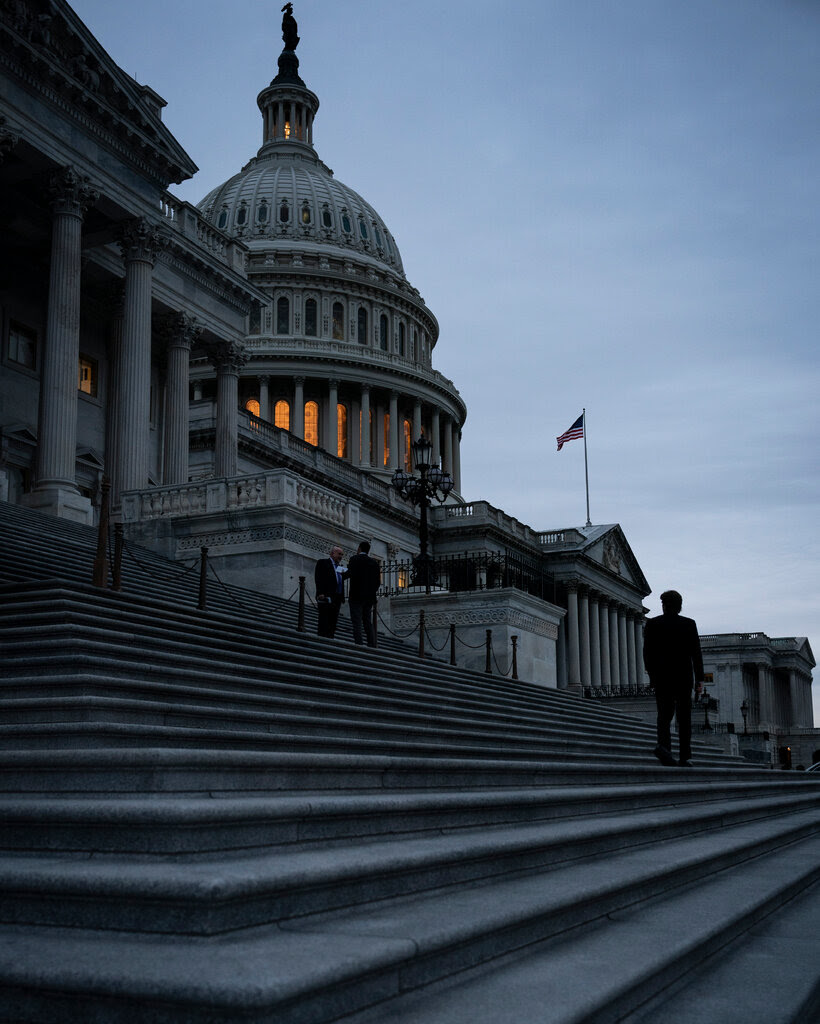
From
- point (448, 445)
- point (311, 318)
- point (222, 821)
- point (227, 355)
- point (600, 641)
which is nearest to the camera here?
point (222, 821)

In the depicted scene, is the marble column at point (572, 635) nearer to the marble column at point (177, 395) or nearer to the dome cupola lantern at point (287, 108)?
the marble column at point (177, 395)

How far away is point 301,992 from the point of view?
3.44m

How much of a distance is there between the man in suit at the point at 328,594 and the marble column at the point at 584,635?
56.2 m

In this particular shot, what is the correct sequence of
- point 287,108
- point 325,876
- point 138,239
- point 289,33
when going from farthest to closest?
point 289,33 < point 287,108 < point 138,239 < point 325,876

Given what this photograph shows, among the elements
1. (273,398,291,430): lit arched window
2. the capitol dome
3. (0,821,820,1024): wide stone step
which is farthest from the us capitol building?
the capitol dome

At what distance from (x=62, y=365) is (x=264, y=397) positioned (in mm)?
60785

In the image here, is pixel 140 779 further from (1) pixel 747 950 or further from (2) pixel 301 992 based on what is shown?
(1) pixel 747 950

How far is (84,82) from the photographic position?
2744 centimetres

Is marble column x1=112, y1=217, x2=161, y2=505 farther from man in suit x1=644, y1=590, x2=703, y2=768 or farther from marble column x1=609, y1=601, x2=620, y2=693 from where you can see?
marble column x1=609, y1=601, x2=620, y2=693

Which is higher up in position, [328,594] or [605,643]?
[605,643]

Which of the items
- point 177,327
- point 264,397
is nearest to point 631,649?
point 264,397

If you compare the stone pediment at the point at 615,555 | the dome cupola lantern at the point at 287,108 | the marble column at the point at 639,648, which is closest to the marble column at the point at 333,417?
the stone pediment at the point at 615,555

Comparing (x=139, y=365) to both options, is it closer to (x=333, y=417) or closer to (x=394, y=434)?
(x=333, y=417)

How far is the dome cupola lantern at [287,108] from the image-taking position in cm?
11462
